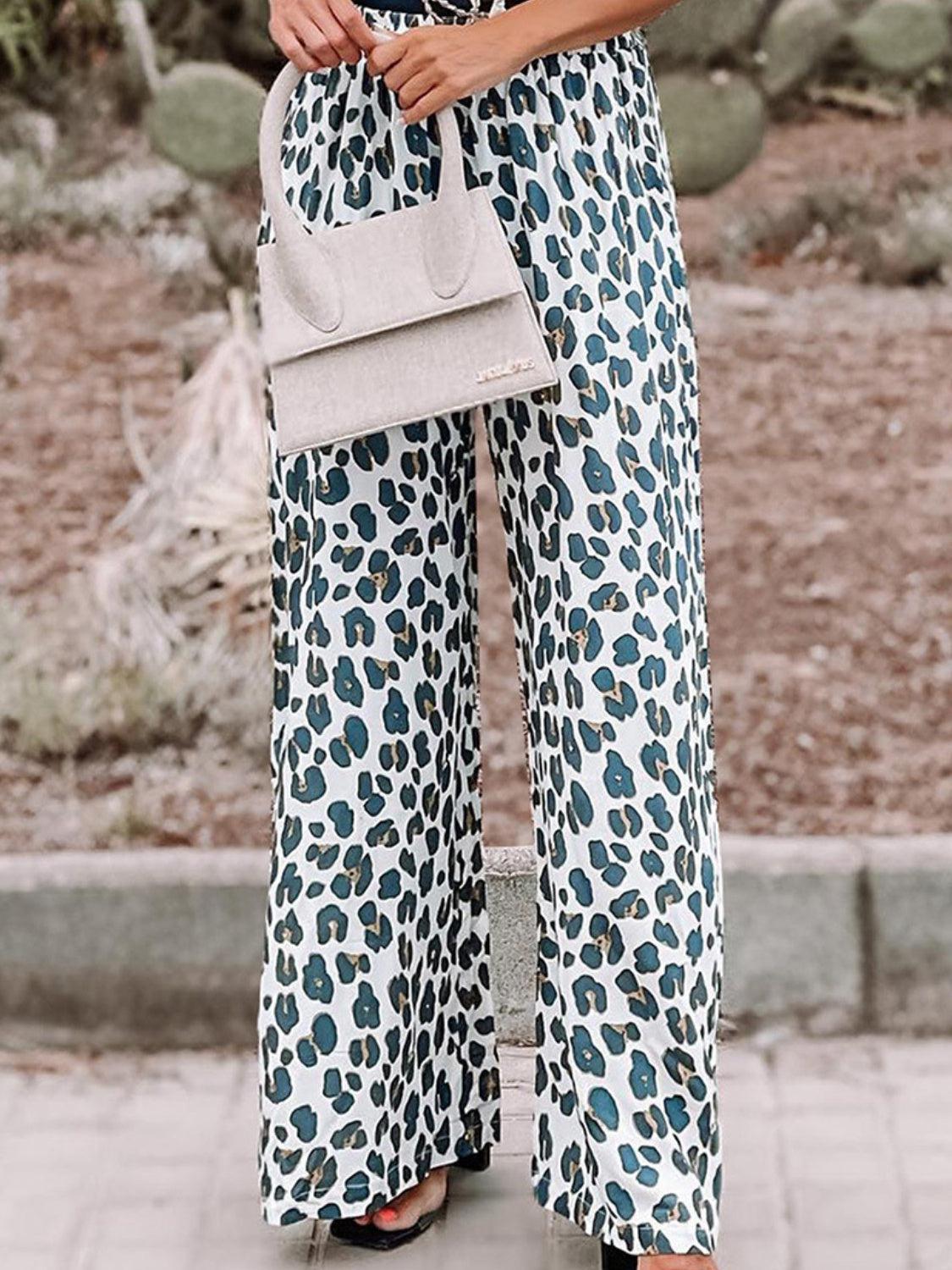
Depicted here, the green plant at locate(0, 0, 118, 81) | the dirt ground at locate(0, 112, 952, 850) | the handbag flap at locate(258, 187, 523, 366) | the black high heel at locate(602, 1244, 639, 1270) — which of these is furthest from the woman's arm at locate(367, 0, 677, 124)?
the green plant at locate(0, 0, 118, 81)

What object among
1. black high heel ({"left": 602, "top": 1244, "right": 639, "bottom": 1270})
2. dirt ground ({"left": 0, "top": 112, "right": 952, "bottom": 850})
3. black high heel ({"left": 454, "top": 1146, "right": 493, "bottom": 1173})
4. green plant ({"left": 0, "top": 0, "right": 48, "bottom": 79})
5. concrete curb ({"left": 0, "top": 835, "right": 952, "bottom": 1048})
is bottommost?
black high heel ({"left": 602, "top": 1244, "right": 639, "bottom": 1270})

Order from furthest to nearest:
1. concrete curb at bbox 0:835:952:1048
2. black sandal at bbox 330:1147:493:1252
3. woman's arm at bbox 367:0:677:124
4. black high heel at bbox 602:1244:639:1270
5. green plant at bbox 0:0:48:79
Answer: green plant at bbox 0:0:48:79
concrete curb at bbox 0:835:952:1048
black sandal at bbox 330:1147:493:1252
black high heel at bbox 602:1244:639:1270
woman's arm at bbox 367:0:677:124

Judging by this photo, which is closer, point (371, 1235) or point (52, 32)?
point (371, 1235)

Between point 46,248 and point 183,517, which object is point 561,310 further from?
point 46,248

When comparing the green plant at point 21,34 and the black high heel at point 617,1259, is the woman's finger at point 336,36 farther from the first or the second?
the green plant at point 21,34

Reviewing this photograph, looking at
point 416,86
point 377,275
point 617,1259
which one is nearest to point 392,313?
point 377,275

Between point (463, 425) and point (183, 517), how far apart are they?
2.62 meters

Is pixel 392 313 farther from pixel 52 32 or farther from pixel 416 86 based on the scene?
pixel 52 32

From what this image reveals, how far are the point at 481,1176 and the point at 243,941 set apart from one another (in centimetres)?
70

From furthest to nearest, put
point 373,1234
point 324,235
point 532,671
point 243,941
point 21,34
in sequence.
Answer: point 21,34
point 243,941
point 373,1234
point 532,671
point 324,235

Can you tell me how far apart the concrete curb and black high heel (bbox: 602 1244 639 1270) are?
0.92 meters

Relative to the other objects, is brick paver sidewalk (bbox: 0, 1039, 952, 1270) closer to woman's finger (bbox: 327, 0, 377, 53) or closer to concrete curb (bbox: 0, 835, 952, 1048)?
concrete curb (bbox: 0, 835, 952, 1048)

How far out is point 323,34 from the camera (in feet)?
10.2

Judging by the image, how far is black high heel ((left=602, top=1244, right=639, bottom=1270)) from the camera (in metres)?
3.36
